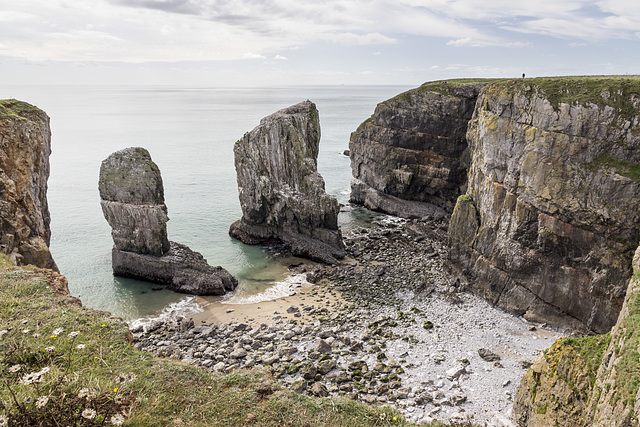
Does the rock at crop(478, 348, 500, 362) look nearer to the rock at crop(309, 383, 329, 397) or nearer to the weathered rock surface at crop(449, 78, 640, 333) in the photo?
the weathered rock surface at crop(449, 78, 640, 333)

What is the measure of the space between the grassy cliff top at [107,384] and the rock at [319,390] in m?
5.22

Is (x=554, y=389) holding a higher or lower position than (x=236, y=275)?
higher

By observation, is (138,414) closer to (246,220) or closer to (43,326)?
(43,326)

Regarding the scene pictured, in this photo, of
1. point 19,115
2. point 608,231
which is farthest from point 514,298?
point 19,115

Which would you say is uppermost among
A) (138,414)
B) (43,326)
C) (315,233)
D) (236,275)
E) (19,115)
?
(19,115)

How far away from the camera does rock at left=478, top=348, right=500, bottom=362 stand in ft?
69.9

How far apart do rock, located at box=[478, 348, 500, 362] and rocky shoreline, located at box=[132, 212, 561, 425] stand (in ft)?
0.17

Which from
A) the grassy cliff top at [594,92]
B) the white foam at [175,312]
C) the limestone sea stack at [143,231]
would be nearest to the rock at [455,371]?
the grassy cliff top at [594,92]

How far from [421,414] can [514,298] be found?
12.8 metres

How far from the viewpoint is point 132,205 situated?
32125mm

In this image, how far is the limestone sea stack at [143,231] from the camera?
31.5 m

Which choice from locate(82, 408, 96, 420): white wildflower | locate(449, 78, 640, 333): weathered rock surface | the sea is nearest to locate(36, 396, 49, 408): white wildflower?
locate(82, 408, 96, 420): white wildflower

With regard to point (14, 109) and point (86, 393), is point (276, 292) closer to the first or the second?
point (14, 109)

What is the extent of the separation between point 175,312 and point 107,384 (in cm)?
1975
